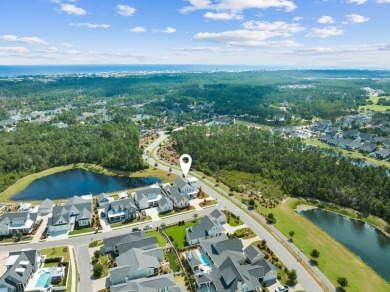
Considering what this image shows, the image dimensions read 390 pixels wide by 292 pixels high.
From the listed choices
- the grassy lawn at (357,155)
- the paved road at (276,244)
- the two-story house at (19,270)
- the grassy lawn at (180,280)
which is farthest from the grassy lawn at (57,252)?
the grassy lawn at (357,155)

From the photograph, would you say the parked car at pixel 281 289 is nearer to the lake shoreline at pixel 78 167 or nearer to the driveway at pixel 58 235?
the driveway at pixel 58 235

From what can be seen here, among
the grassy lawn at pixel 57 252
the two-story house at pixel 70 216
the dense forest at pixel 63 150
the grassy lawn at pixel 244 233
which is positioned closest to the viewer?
the grassy lawn at pixel 57 252

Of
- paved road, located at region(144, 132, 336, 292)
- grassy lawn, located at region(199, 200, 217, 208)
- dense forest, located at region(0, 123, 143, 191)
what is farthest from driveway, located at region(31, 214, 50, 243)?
paved road, located at region(144, 132, 336, 292)

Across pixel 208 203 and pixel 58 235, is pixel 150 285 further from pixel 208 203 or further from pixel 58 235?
pixel 208 203

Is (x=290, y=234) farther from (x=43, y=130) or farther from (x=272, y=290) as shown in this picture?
(x=43, y=130)

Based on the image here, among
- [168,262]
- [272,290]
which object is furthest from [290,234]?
[168,262]
